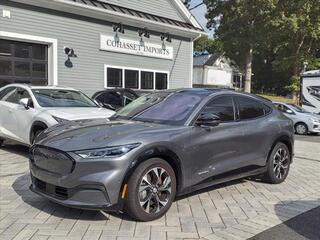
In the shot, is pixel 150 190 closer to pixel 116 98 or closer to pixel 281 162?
pixel 281 162

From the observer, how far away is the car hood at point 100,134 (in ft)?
16.5

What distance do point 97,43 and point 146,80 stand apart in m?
2.92

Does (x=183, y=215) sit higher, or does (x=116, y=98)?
(x=116, y=98)

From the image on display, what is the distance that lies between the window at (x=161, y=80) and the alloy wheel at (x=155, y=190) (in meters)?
13.1

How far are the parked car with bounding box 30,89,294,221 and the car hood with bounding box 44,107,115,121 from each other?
2.01m

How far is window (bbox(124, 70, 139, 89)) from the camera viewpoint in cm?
1695

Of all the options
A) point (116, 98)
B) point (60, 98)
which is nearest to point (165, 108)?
point (60, 98)

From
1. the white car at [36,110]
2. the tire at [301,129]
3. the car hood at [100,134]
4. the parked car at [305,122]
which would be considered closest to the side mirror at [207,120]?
the car hood at [100,134]

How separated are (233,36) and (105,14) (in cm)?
1846

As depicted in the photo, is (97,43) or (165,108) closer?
(165,108)

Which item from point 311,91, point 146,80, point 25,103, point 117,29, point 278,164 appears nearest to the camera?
point 278,164

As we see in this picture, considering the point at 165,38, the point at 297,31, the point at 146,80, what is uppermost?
the point at 297,31

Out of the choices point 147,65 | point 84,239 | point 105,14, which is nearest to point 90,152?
point 84,239

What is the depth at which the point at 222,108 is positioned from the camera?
21.3 ft
